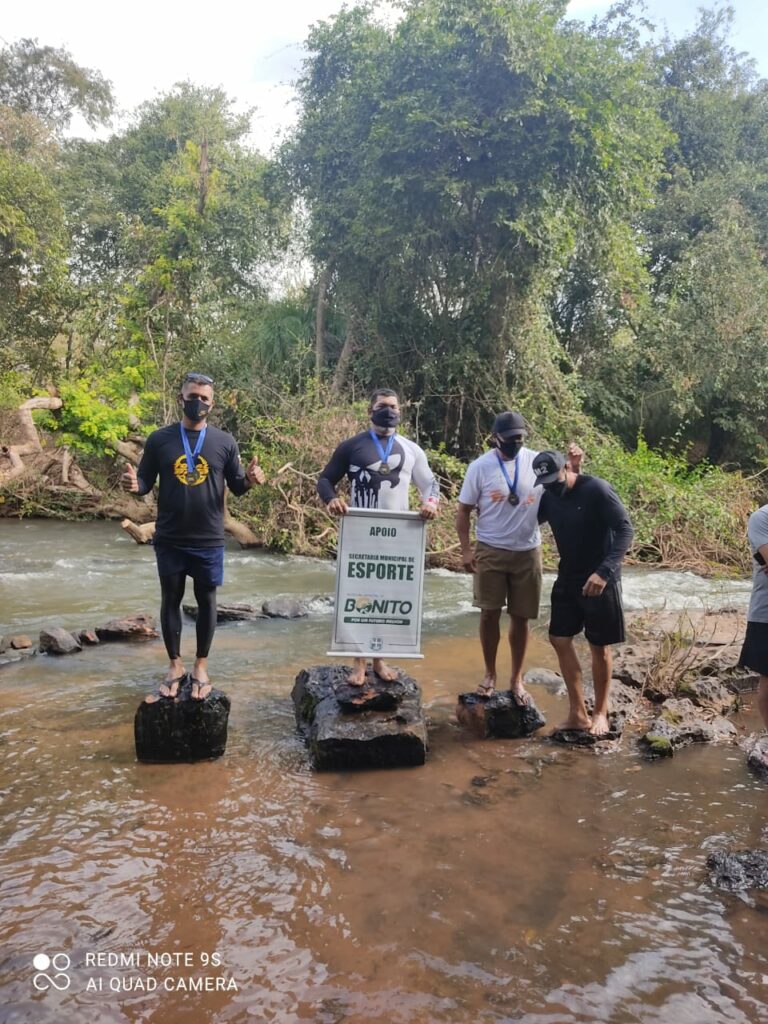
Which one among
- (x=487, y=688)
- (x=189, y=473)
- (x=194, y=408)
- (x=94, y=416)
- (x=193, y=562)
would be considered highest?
(x=94, y=416)

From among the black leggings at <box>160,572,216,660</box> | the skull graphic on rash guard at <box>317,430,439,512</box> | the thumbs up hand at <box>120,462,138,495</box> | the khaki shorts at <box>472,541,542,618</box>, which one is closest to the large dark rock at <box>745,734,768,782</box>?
the khaki shorts at <box>472,541,542,618</box>

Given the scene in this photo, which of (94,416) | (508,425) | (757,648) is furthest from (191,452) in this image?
(94,416)

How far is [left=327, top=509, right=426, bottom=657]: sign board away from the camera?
15.3 feet

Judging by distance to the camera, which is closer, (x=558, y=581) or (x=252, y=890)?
(x=252, y=890)

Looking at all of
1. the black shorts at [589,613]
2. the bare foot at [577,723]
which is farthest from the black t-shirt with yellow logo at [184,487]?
the bare foot at [577,723]

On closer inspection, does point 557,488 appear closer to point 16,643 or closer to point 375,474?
point 375,474

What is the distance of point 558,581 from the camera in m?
4.89

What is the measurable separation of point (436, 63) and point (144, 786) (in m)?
15.0

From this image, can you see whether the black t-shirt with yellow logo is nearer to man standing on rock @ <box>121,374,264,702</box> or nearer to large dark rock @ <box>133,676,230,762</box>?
man standing on rock @ <box>121,374,264,702</box>

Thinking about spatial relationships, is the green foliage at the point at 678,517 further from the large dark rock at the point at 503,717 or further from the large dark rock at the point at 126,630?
the large dark rock at the point at 126,630

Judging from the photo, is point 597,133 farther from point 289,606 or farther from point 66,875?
point 66,875

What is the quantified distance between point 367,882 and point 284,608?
563 centimetres

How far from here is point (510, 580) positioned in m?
5.03

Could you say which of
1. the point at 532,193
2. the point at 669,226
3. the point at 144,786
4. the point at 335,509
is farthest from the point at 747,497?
the point at 144,786
